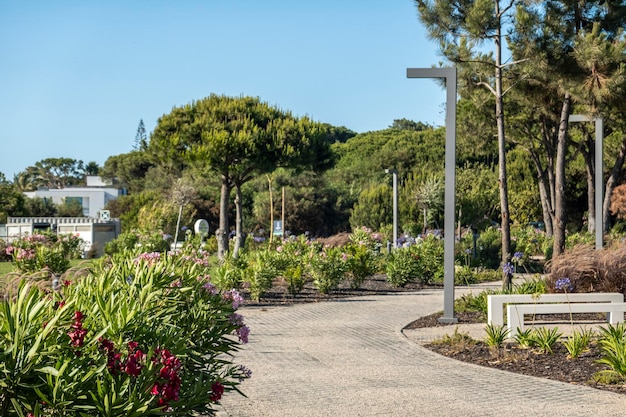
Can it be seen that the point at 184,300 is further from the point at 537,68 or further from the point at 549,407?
the point at 537,68

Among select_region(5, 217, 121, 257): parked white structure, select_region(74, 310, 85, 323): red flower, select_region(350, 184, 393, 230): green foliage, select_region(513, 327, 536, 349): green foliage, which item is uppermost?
select_region(350, 184, 393, 230): green foliage

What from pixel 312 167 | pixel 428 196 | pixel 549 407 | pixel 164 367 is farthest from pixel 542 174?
pixel 164 367

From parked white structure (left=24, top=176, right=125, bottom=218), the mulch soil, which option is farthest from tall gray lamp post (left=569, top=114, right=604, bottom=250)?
parked white structure (left=24, top=176, right=125, bottom=218)

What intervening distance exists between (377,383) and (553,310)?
3380mm

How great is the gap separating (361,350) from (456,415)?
325 centimetres

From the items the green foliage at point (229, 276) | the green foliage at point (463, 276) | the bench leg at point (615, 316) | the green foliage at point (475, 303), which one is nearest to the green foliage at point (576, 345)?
the bench leg at point (615, 316)

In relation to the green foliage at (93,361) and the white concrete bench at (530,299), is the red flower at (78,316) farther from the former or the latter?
the white concrete bench at (530,299)

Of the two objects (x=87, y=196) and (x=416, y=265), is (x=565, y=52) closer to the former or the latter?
(x=416, y=265)

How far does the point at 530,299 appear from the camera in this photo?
10.2 meters

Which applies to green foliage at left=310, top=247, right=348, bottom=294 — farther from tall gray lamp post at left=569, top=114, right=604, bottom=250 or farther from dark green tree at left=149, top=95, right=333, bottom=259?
dark green tree at left=149, top=95, right=333, bottom=259

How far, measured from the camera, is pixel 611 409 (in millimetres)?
6141

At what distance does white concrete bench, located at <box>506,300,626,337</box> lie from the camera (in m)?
9.39

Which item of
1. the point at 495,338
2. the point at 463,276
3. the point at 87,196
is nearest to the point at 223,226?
the point at 463,276

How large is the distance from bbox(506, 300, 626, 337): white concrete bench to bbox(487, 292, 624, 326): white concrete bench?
14cm
